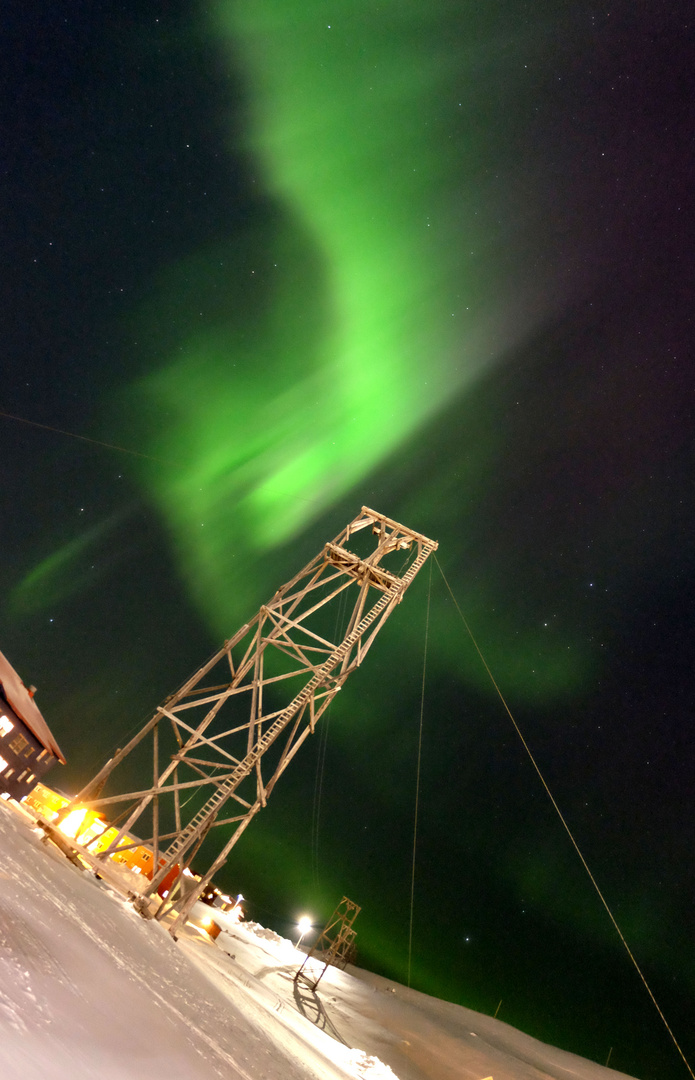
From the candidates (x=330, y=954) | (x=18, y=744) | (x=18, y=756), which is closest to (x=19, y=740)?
(x=18, y=744)

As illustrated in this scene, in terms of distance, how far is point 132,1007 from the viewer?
4.90 metres

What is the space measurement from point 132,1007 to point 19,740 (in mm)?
19833

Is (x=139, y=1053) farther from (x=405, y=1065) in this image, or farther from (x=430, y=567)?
(x=430, y=567)

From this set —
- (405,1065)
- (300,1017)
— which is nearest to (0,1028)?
(300,1017)

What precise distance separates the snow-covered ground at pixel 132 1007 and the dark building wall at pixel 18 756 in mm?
9902

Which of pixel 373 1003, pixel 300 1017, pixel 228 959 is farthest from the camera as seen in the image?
pixel 373 1003

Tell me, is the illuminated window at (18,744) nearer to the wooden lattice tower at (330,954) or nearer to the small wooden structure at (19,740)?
the small wooden structure at (19,740)

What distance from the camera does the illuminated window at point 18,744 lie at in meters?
21.5

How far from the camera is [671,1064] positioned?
37062mm

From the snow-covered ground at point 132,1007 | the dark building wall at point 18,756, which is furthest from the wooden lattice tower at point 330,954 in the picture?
the dark building wall at point 18,756

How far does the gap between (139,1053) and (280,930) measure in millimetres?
41758

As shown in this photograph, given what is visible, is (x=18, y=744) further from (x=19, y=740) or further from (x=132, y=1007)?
(x=132, y=1007)

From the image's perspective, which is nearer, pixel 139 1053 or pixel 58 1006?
pixel 58 1006

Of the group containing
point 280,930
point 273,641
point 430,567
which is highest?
point 430,567
